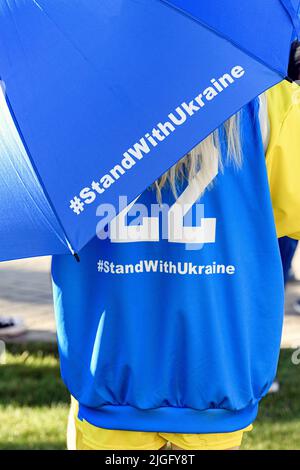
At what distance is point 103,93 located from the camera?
201cm

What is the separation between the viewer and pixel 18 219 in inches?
79.3

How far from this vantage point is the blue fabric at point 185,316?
2.24 m

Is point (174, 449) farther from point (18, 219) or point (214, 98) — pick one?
point (214, 98)

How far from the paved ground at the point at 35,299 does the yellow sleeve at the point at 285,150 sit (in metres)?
3.25

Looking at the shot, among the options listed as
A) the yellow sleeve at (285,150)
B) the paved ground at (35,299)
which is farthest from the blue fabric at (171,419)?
the paved ground at (35,299)

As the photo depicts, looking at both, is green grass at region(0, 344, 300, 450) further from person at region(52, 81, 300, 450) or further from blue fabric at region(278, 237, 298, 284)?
person at region(52, 81, 300, 450)

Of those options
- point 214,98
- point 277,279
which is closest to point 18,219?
A: point 214,98

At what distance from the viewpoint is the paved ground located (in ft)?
19.0

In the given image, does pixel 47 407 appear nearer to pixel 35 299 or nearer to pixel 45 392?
pixel 45 392

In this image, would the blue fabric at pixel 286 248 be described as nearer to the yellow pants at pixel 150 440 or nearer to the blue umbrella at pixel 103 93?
the yellow pants at pixel 150 440

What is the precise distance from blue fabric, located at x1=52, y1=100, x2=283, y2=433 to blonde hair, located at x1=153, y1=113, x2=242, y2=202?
2 cm

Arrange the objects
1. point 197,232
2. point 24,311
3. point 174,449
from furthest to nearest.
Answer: point 24,311
point 174,449
point 197,232

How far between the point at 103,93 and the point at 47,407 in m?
2.92

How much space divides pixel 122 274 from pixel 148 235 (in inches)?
4.9
